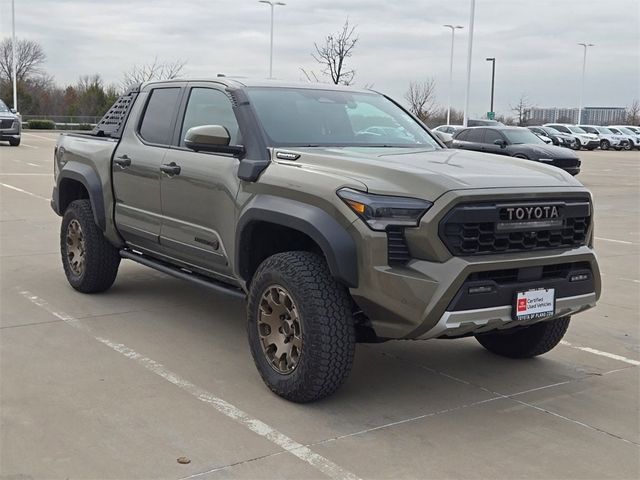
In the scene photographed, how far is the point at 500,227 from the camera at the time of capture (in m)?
4.04

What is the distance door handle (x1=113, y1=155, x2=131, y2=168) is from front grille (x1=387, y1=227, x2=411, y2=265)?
2.82 metres

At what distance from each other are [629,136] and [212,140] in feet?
158

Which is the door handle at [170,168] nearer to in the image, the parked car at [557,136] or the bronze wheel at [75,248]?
the bronze wheel at [75,248]

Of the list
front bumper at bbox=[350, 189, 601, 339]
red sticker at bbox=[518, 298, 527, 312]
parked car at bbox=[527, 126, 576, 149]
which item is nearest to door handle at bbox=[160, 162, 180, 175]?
front bumper at bbox=[350, 189, 601, 339]

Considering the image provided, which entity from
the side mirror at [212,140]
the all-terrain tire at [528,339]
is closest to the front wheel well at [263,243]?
the side mirror at [212,140]

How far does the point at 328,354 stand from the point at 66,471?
4.57 ft

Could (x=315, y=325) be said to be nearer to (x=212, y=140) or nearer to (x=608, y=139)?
(x=212, y=140)

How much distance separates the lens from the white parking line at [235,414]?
3.60 meters

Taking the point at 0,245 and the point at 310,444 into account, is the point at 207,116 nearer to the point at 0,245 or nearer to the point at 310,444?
the point at 310,444

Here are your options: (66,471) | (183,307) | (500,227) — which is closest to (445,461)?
(500,227)

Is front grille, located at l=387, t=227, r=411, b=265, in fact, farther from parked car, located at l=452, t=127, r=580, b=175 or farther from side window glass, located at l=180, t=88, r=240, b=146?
parked car, located at l=452, t=127, r=580, b=175

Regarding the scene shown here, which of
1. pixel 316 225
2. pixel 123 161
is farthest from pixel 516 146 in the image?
pixel 316 225

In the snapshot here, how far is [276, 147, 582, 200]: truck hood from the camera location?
3996 mm

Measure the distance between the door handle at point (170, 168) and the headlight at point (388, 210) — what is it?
6.01 feet
